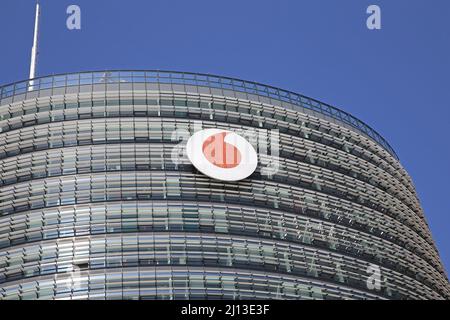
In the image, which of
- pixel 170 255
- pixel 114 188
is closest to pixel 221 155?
pixel 114 188

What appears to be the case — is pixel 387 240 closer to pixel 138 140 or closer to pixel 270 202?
pixel 270 202

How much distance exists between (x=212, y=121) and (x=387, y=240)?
2527cm

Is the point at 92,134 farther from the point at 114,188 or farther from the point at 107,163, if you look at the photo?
the point at 114,188

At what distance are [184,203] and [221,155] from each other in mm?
6802

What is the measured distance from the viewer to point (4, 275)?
108 metres

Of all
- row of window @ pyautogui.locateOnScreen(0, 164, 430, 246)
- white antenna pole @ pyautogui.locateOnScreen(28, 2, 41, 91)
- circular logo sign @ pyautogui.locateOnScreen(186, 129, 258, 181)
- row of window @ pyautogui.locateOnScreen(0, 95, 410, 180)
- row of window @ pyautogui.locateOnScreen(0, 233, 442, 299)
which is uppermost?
white antenna pole @ pyautogui.locateOnScreen(28, 2, 41, 91)

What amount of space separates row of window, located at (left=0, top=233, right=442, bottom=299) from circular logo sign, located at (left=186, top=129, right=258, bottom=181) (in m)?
7.62

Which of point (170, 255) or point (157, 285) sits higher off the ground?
point (170, 255)

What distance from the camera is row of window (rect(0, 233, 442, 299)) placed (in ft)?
355

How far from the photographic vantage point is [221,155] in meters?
116

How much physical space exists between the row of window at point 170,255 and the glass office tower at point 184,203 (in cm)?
15

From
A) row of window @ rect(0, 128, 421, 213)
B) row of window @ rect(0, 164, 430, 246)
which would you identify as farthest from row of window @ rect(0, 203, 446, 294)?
row of window @ rect(0, 128, 421, 213)

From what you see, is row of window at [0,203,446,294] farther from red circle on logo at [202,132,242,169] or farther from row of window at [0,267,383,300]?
row of window at [0,267,383,300]
